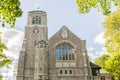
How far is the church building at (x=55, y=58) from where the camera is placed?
140ft

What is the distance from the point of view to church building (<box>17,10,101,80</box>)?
4253 centimetres

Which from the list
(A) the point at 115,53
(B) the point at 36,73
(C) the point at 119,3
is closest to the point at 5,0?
(C) the point at 119,3

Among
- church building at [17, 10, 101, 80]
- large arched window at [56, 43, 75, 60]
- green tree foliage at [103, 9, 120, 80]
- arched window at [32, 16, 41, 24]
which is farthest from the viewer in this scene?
arched window at [32, 16, 41, 24]

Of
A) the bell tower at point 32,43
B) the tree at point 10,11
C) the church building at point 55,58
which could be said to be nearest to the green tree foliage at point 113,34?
the church building at point 55,58

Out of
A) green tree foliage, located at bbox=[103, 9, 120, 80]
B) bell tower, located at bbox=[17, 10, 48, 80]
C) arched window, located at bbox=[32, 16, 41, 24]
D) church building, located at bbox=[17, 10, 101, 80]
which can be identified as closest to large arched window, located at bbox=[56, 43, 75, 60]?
church building, located at bbox=[17, 10, 101, 80]

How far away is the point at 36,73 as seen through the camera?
138 feet

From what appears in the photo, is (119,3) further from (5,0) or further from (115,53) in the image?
(115,53)

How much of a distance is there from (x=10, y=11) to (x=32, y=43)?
116 feet

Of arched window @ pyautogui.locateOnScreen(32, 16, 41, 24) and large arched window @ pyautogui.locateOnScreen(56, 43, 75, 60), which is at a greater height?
arched window @ pyautogui.locateOnScreen(32, 16, 41, 24)

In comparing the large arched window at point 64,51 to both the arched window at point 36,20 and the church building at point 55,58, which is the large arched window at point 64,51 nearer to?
the church building at point 55,58

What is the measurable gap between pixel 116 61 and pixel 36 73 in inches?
615

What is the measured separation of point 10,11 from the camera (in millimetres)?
11383

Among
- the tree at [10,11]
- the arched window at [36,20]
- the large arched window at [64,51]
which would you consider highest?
the arched window at [36,20]

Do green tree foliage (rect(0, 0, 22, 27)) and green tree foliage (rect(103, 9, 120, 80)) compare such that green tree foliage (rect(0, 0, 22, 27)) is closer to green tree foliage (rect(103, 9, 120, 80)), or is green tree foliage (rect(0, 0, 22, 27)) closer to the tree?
the tree
